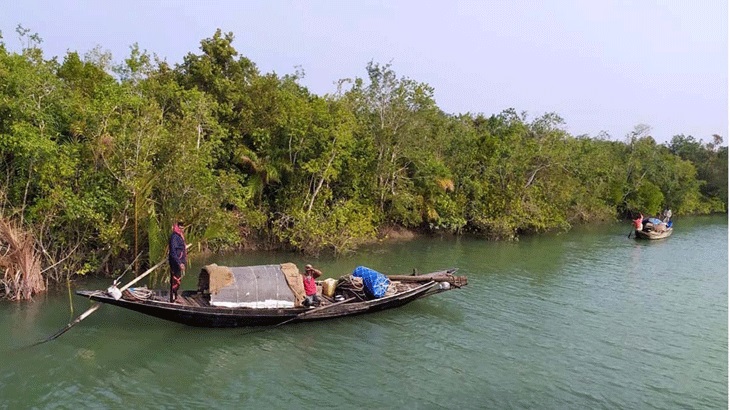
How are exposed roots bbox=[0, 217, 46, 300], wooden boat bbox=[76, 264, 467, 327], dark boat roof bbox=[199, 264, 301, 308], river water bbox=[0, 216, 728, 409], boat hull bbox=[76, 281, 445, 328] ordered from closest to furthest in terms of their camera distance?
river water bbox=[0, 216, 728, 409]
boat hull bbox=[76, 281, 445, 328]
wooden boat bbox=[76, 264, 467, 327]
dark boat roof bbox=[199, 264, 301, 308]
exposed roots bbox=[0, 217, 46, 300]

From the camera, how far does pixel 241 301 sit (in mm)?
10555

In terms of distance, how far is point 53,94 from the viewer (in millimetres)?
12945

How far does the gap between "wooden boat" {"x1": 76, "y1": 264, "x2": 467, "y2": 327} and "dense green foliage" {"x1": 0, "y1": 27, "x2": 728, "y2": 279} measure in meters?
3.14

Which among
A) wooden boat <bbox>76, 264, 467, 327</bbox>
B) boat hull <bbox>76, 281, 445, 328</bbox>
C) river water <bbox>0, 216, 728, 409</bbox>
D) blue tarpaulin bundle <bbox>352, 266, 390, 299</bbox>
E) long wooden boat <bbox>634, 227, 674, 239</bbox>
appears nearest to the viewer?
river water <bbox>0, 216, 728, 409</bbox>

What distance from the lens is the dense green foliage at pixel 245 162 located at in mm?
12547

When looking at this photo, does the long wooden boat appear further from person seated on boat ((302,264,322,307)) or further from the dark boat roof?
the dark boat roof

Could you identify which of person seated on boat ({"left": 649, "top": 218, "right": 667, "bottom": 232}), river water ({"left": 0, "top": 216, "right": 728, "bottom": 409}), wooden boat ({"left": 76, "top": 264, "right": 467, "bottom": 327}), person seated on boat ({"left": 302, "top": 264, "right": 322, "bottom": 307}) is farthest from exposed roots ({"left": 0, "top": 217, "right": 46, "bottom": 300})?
person seated on boat ({"left": 649, "top": 218, "right": 667, "bottom": 232})

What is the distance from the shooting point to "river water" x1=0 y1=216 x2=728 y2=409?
8242mm

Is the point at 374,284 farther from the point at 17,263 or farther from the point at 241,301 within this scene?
the point at 17,263

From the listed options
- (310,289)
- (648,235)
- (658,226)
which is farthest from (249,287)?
(658,226)

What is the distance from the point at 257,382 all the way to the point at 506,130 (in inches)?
889

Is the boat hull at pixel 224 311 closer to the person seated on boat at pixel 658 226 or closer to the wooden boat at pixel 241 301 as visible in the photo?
the wooden boat at pixel 241 301

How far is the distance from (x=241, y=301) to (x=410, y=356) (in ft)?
11.6

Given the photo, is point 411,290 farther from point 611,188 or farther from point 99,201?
point 611,188
